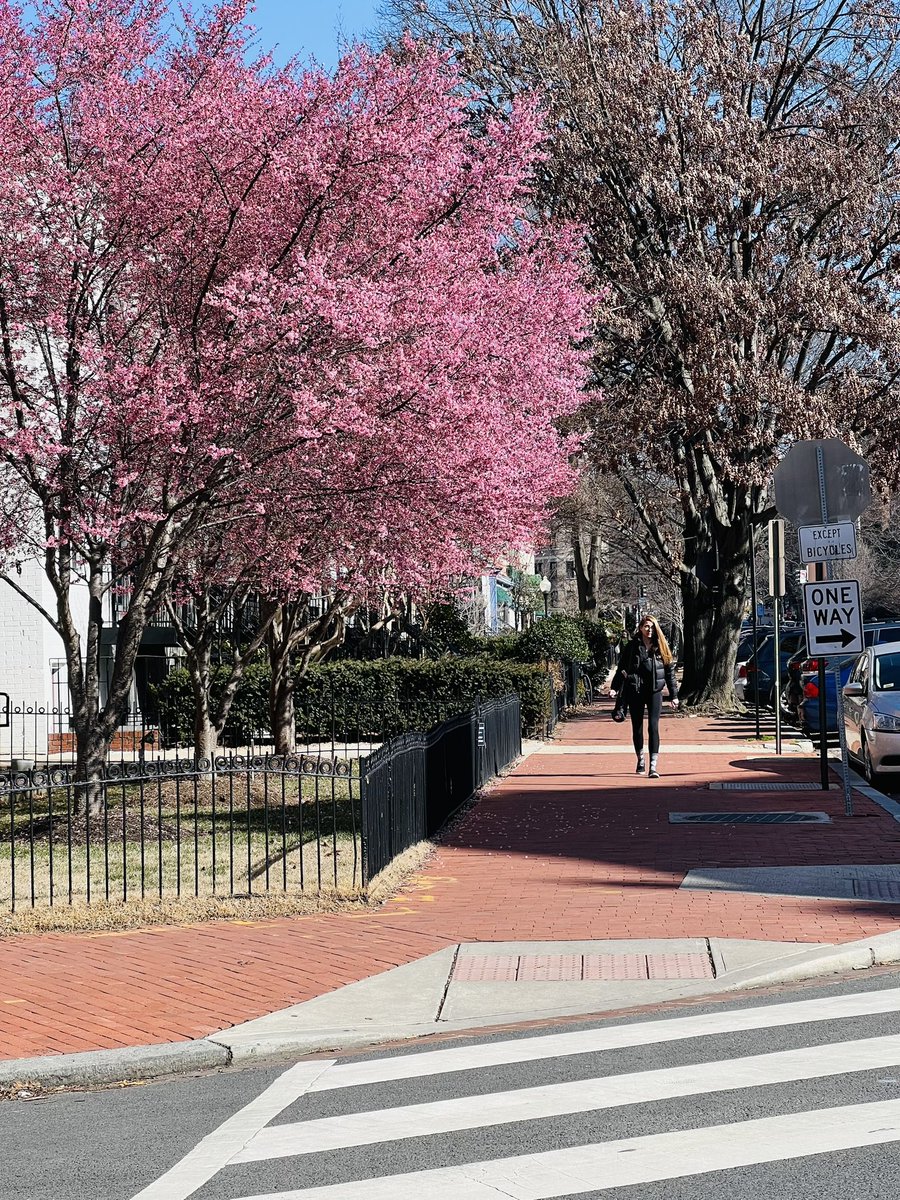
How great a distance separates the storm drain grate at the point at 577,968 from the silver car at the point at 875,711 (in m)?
7.67

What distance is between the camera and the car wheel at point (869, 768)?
17.2 m

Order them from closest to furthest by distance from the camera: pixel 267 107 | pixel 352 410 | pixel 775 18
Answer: pixel 352 410, pixel 267 107, pixel 775 18

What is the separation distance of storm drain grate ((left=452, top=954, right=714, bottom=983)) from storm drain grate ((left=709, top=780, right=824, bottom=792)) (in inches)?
335

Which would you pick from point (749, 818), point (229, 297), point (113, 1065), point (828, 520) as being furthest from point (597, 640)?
point (113, 1065)

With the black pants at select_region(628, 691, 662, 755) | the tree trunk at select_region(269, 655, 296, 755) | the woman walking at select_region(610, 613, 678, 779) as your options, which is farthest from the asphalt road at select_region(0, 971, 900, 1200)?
the tree trunk at select_region(269, 655, 296, 755)

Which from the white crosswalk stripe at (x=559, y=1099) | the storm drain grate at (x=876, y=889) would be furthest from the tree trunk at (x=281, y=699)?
the white crosswalk stripe at (x=559, y=1099)

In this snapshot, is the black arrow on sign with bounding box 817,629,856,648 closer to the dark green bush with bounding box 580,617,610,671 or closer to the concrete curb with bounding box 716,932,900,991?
the concrete curb with bounding box 716,932,900,991

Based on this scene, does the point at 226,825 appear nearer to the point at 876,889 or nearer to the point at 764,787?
the point at 764,787

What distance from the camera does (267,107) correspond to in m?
12.6

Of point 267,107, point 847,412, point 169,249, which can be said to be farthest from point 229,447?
point 847,412

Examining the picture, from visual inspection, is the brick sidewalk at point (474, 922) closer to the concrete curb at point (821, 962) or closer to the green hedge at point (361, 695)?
the concrete curb at point (821, 962)

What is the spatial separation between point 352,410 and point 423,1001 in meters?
5.26

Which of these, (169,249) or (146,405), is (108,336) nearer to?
(169,249)

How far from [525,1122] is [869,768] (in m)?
12.5
